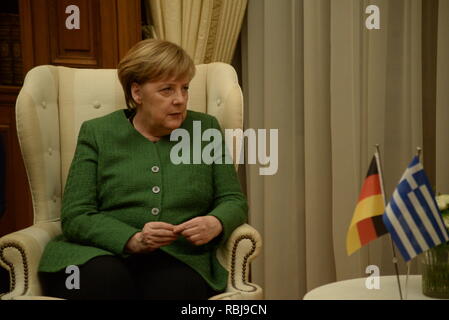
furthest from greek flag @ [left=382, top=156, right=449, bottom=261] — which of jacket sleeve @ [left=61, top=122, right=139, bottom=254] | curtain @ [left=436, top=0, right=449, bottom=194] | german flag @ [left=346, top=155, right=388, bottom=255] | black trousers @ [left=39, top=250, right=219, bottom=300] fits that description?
curtain @ [left=436, top=0, right=449, bottom=194]

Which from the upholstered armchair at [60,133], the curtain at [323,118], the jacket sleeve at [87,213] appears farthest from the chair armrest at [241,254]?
the curtain at [323,118]

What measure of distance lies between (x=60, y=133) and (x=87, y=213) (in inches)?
18.2

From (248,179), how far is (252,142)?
20 centimetres

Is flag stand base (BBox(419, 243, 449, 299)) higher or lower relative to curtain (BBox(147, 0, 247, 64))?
lower

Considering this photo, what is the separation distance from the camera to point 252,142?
9.22 feet

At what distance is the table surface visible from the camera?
1.42 m

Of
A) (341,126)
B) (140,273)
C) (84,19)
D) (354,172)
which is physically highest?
(84,19)

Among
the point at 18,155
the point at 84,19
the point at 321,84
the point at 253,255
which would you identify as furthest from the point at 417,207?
the point at 18,155

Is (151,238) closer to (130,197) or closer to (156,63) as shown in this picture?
(130,197)

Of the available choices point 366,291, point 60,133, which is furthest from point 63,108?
point 366,291

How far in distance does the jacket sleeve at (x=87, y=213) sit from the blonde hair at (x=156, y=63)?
23 centimetres

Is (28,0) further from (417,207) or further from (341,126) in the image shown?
(417,207)

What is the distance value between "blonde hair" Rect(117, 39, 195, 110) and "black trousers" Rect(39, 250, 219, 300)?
506 millimetres

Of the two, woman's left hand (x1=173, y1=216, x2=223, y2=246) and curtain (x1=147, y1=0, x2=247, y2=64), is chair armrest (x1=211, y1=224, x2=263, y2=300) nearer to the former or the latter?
woman's left hand (x1=173, y1=216, x2=223, y2=246)
